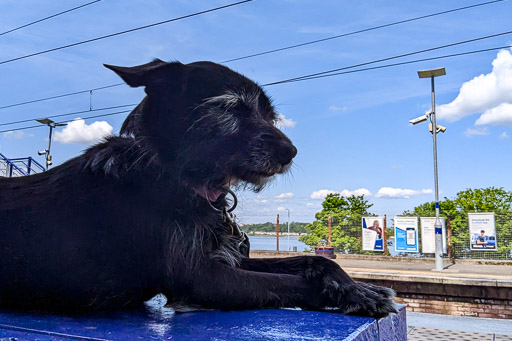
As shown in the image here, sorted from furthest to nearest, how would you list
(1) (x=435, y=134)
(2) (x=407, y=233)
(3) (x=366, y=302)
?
1. (2) (x=407, y=233)
2. (1) (x=435, y=134)
3. (3) (x=366, y=302)

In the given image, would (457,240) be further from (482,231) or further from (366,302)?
(366,302)

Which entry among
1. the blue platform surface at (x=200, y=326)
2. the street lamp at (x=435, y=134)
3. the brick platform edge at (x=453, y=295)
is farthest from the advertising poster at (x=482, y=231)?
the blue platform surface at (x=200, y=326)

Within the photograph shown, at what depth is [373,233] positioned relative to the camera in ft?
67.2

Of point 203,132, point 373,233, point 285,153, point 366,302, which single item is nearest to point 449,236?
point 373,233

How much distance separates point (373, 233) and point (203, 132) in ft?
64.7

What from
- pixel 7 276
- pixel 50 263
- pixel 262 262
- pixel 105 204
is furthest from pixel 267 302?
pixel 7 276

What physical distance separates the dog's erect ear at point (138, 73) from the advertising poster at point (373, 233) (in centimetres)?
1963

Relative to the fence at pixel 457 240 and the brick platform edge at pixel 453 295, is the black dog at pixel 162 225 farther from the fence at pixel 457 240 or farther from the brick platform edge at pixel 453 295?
the fence at pixel 457 240

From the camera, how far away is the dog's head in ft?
5.71

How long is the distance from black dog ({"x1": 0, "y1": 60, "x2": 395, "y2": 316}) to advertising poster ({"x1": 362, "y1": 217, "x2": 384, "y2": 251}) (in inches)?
761

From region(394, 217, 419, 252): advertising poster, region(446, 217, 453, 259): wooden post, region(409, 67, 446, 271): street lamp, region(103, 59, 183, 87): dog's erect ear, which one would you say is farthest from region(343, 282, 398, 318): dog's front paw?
region(446, 217, 453, 259): wooden post

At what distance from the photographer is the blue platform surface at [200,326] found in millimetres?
1410

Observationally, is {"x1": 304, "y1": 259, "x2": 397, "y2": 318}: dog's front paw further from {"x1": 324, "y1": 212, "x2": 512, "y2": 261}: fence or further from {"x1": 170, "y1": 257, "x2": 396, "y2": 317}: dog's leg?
{"x1": 324, "y1": 212, "x2": 512, "y2": 261}: fence

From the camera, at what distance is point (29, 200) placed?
5.93 feet
